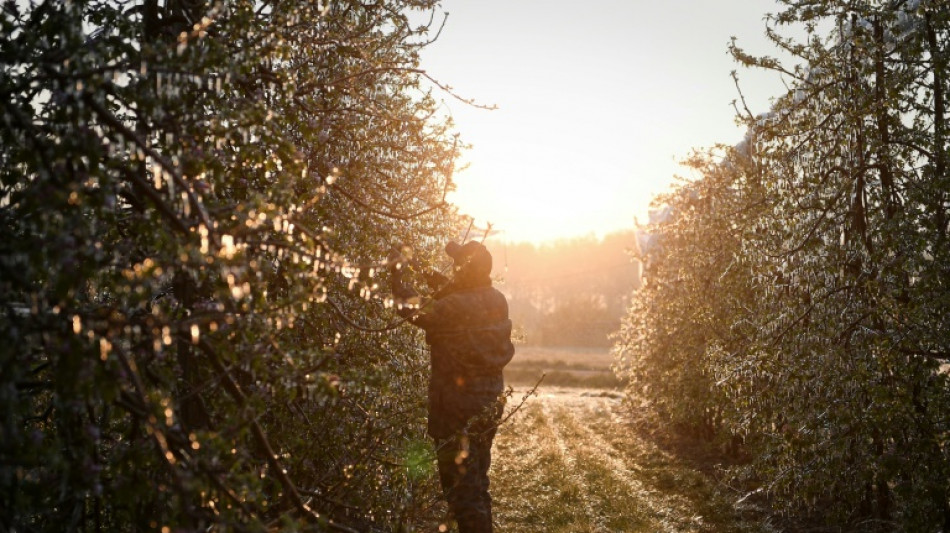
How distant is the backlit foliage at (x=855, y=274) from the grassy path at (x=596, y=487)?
5.10ft

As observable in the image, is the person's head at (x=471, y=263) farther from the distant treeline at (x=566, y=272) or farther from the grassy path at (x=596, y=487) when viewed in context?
the distant treeline at (x=566, y=272)

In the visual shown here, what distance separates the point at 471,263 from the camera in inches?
284

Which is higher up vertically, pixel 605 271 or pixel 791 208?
pixel 605 271

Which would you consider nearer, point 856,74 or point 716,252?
point 856,74

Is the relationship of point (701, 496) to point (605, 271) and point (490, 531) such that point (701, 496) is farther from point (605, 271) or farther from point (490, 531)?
point (605, 271)

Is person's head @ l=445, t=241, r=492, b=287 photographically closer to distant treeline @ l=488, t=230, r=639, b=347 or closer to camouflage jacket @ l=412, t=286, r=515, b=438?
camouflage jacket @ l=412, t=286, r=515, b=438

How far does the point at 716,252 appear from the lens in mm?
14141

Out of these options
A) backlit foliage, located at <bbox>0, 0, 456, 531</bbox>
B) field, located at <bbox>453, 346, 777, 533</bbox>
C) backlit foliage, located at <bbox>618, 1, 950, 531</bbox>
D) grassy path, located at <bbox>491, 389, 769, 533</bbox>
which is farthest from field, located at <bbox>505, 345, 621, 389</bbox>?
backlit foliage, located at <bbox>0, 0, 456, 531</bbox>

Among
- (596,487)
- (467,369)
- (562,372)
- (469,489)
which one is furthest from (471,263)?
(562,372)

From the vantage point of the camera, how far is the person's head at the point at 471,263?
719 centimetres

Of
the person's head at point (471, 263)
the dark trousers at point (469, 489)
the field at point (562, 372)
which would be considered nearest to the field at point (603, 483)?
the dark trousers at point (469, 489)

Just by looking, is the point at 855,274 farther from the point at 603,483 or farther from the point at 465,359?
the point at 603,483

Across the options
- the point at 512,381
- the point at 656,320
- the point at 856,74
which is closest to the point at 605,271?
the point at 512,381

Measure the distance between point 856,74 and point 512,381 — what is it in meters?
33.6
